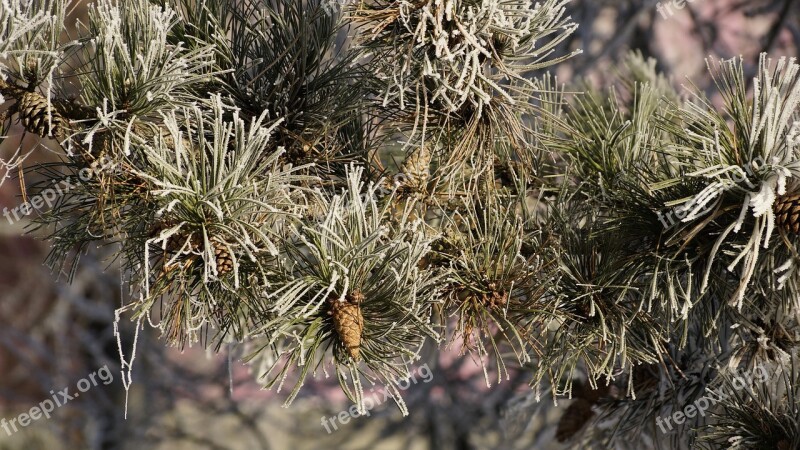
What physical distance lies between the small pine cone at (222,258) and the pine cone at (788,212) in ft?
1.07

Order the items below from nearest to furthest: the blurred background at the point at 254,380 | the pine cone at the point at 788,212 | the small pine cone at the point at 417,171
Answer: the pine cone at the point at 788,212
the small pine cone at the point at 417,171
the blurred background at the point at 254,380

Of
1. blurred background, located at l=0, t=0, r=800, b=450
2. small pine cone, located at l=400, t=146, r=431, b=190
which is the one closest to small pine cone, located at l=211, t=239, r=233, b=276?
small pine cone, located at l=400, t=146, r=431, b=190

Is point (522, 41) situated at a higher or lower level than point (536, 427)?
higher

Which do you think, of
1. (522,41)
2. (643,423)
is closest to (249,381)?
(643,423)

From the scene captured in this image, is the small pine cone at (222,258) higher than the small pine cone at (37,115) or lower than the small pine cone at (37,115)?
lower

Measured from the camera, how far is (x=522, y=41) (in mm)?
562

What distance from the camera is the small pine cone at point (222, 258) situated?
0.49 m

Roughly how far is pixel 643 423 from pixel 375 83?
0.35m

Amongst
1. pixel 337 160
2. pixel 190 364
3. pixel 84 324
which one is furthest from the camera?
pixel 84 324

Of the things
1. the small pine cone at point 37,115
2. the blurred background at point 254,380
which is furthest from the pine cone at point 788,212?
the blurred background at point 254,380

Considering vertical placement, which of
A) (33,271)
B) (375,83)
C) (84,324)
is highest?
(375,83)

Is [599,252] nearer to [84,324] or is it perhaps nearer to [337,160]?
[337,160]

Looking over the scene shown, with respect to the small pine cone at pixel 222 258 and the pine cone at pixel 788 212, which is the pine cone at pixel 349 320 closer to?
the small pine cone at pixel 222 258

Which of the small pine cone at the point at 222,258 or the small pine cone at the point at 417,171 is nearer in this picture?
the small pine cone at the point at 222,258
